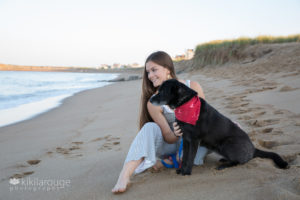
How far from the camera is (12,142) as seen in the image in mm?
4582

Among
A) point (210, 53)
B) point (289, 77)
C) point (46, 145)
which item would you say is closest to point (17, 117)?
point (46, 145)

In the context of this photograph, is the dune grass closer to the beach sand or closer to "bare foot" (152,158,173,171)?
the beach sand

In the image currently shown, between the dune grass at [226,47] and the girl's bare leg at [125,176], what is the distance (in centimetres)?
1397

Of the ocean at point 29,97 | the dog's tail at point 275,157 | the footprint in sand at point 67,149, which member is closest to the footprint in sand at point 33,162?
the footprint in sand at point 67,149

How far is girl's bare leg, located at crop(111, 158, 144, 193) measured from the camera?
2.24m

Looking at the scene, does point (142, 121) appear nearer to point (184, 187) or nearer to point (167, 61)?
point (167, 61)

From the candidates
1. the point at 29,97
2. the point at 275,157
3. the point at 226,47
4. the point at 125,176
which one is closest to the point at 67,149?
the point at 125,176

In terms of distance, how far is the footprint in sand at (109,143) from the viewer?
3715 millimetres

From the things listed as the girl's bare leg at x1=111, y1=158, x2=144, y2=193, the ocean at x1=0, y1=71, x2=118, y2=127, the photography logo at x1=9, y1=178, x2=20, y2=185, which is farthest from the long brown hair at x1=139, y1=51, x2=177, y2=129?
the ocean at x1=0, y1=71, x2=118, y2=127

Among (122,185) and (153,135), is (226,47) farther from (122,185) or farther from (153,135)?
(122,185)

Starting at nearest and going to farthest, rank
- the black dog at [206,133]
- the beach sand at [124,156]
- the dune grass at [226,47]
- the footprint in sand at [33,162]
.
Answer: the beach sand at [124,156], the black dog at [206,133], the footprint in sand at [33,162], the dune grass at [226,47]

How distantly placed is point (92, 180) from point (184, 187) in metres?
1.13

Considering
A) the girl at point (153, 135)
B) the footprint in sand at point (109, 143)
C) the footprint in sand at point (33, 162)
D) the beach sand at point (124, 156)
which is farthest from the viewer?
the footprint in sand at point (109, 143)

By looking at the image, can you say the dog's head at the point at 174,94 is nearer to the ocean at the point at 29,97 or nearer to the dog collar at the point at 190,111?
the dog collar at the point at 190,111
